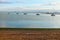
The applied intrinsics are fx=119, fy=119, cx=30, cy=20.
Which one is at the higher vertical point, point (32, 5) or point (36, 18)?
point (32, 5)

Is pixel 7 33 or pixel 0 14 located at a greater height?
pixel 0 14

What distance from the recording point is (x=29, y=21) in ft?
3.80

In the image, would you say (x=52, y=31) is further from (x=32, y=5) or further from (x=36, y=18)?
(x=32, y=5)

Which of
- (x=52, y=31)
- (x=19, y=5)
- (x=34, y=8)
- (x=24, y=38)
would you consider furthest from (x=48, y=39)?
(x=19, y=5)

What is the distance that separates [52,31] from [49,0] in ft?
0.98

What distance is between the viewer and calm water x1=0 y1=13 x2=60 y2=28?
1142mm

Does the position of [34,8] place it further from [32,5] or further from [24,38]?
[24,38]

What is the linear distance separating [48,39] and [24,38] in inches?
8.5

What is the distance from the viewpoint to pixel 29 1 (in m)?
1.14

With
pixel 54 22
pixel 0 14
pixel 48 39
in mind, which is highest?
pixel 0 14

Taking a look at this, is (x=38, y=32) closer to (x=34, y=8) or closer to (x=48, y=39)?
(x=48, y=39)

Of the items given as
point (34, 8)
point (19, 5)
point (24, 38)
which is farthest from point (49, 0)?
point (24, 38)

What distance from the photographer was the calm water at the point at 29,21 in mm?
1142

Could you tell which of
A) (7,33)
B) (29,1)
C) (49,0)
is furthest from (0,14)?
(49,0)
